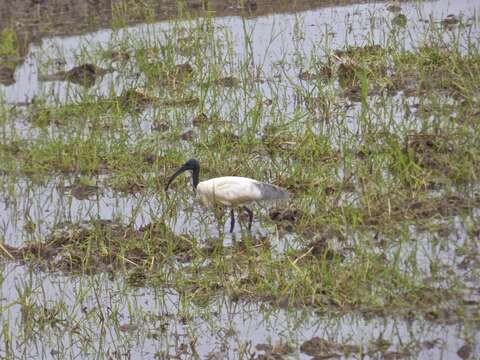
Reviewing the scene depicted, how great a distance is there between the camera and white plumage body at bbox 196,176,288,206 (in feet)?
25.0

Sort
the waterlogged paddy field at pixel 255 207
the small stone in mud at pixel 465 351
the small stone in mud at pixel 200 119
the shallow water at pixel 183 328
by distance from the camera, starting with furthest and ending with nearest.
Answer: the small stone in mud at pixel 200 119, the waterlogged paddy field at pixel 255 207, the shallow water at pixel 183 328, the small stone in mud at pixel 465 351

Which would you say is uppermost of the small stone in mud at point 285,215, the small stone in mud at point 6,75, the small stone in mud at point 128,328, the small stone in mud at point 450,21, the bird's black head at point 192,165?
the small stone in mud at point 450,21

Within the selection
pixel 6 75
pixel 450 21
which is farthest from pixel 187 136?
pixel 450 21

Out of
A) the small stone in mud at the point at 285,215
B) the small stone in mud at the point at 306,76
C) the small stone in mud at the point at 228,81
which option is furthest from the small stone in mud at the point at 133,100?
the small stone in mud at the point at 285,215

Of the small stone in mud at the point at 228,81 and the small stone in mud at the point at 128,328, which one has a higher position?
the small stone in mud at the point at 228,81

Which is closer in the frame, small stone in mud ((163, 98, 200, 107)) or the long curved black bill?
the long curved black bill

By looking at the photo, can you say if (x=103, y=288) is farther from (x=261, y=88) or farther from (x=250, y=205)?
(x=261, y=88)

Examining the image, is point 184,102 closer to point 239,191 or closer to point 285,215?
point 239,191

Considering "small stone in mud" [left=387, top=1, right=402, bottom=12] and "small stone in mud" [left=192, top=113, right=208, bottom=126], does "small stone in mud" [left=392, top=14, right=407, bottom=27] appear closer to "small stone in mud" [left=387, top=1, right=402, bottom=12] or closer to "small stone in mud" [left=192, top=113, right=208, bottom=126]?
"small stone in mud" [left=387, top=1, right=402, bottom=12]

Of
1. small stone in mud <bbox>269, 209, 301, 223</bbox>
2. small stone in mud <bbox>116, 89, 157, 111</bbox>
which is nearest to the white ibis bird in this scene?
small stone in mud <bbox>269, 209, 301, 223</bbox>

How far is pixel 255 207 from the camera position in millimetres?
8117

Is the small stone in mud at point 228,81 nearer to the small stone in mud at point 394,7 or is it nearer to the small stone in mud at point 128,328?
the small stone in mud at point 394,7

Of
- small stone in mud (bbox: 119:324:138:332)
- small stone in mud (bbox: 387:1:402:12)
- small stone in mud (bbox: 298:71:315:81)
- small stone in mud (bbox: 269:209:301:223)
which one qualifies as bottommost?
small stone in mud (bbox: 119:324:138:332)

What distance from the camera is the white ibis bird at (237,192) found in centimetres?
762
